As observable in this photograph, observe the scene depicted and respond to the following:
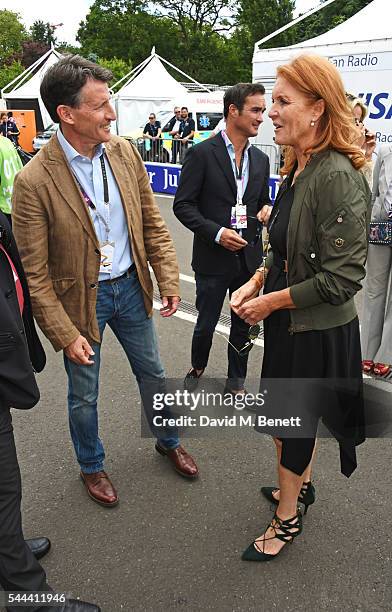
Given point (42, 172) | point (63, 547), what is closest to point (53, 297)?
point (42, 172)

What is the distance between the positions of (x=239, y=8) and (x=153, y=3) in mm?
7845

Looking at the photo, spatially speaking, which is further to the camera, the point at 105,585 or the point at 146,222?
the point at 146,222

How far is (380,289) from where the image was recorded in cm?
389

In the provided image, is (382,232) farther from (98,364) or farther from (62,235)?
(62,235)

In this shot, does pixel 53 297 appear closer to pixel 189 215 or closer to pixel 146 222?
pixel 146 222

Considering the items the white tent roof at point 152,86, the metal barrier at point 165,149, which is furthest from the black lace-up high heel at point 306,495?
the white tent roof at point 152,86

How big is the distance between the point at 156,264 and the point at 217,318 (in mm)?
892

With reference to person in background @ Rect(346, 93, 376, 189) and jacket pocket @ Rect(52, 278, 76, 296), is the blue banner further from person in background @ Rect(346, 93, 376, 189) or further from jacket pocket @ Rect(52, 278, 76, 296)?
jacket pocket @ Rect(52, 278, 76, 296)

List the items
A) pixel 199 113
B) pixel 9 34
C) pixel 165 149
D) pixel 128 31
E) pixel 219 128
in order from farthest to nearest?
pixel 9 34, pixel 128 31, pixel 199 113, pixel 165 149, pixel 219 128

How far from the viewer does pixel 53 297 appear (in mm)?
2285

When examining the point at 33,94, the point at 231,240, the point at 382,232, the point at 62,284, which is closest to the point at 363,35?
the point at 382,232

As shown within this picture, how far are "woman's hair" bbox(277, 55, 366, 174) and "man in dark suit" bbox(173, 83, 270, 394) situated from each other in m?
1.24

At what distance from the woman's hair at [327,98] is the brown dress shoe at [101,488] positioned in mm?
1929

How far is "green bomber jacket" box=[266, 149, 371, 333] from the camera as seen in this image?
184 centimetres
